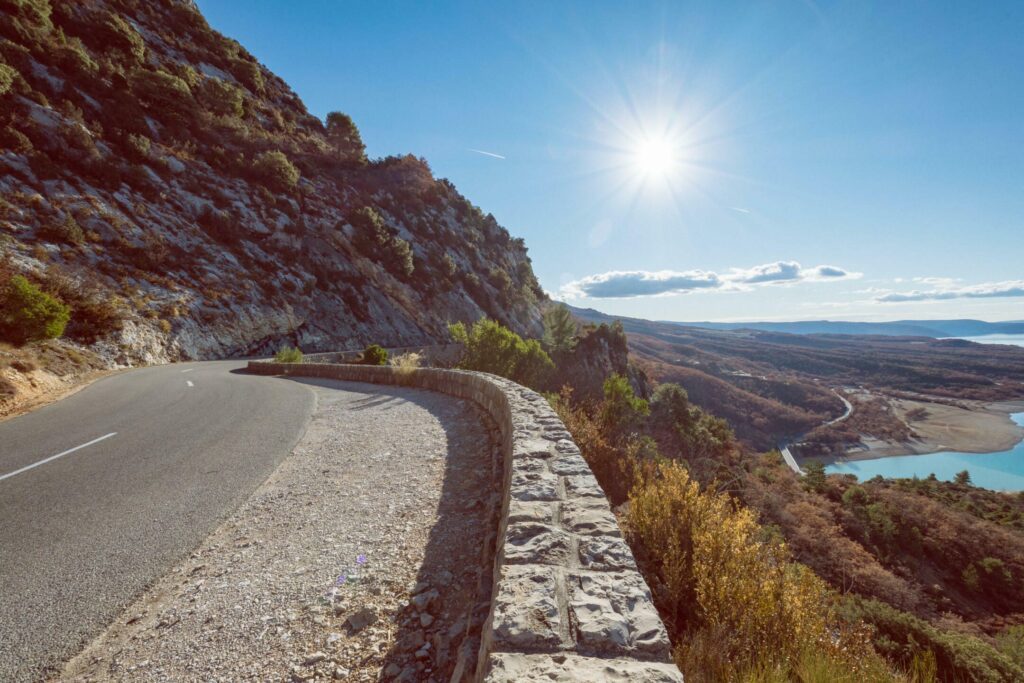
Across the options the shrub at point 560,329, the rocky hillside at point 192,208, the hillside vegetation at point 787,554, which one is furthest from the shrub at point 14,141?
Result: the shrub at point 560,329

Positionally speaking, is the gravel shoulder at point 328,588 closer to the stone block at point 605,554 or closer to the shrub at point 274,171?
the stone block at point 605,554

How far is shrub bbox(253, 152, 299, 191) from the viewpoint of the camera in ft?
115

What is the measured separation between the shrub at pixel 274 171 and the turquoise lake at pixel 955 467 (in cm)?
9674

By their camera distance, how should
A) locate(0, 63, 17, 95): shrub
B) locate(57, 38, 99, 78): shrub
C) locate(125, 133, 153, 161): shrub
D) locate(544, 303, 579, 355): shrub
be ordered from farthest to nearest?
1. locate(544, 303, 579, 355): shrub
2. locate(125, 133, 153, 161): shrub
3. locate(57, 38, 99, 78): shrub
4. locate(0, 63, 17, 95): shrub

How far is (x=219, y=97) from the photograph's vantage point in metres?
37.1

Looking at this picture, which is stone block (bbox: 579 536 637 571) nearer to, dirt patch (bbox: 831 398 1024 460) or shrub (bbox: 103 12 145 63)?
shrub (bbox: 103 12 145 63)

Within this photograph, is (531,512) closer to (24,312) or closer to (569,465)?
(569,465)

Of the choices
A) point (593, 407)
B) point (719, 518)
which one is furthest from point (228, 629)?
point (593, 407)

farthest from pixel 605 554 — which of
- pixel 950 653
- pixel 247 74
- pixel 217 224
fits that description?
pixel 247 74

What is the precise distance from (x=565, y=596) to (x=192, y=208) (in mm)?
36289

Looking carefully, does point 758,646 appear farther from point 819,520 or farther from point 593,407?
point 819,520

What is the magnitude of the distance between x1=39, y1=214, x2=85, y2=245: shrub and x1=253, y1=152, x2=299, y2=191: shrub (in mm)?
18028

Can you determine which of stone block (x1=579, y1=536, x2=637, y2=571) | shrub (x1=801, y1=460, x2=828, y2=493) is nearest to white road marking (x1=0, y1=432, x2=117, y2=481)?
stone block (x1=579, y1=536, x2=637, y2=571)

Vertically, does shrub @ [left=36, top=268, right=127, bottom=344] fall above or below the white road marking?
above
